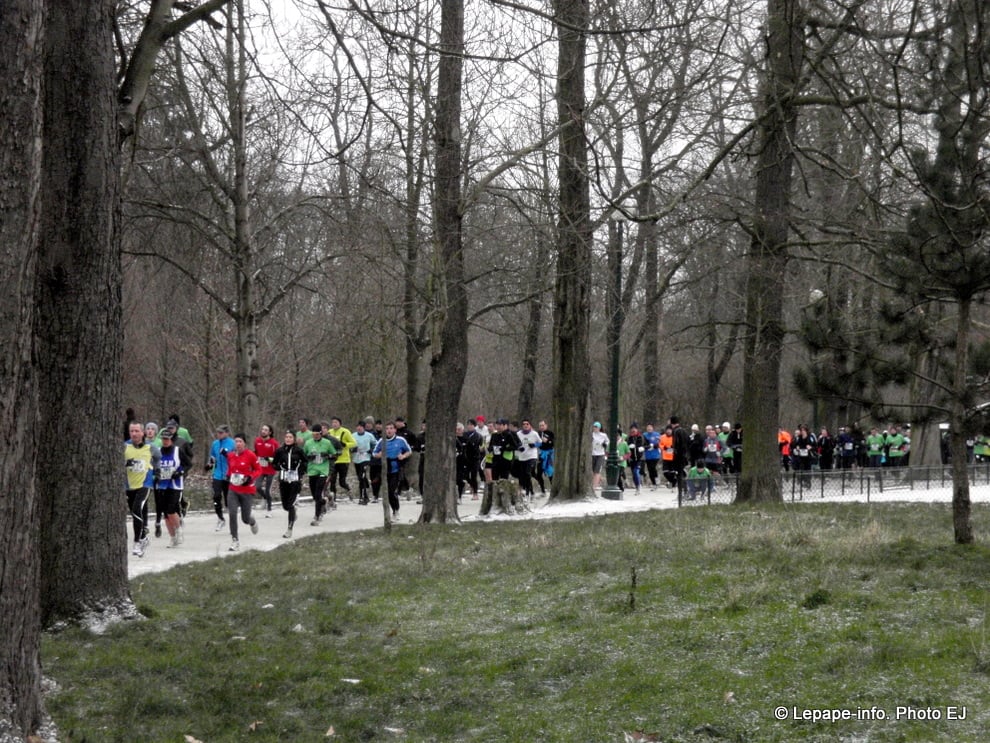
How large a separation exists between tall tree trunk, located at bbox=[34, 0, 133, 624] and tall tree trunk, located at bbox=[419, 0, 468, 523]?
8.95 m

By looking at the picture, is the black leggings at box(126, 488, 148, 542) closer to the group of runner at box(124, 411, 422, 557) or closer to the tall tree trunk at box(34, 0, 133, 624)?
the group of runner at box(124, 411, 422, 557)

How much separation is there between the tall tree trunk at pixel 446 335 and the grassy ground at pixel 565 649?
533 centimetres

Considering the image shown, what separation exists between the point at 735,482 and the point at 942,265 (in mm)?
11840

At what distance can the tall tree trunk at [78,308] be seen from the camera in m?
9.19

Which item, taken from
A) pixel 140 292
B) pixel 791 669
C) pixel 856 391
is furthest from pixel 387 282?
pixel 791 669

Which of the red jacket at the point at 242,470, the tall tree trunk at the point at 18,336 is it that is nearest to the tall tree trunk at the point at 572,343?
the red jacket at the point at 242,470

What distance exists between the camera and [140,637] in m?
9.17

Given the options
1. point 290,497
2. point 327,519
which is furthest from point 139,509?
point 327,519

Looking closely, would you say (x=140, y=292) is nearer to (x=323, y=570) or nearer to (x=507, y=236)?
(x=507, y=236)

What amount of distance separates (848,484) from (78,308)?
1898cm

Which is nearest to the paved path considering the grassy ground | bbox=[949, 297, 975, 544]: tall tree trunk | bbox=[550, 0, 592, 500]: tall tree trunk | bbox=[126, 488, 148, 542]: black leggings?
bbox=[126, 488, 148, 542]: black leggings

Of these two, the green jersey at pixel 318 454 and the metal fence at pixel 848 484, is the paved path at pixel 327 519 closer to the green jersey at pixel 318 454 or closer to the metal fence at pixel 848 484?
the metal fence at pixel 848 484

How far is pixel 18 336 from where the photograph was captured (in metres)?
5.64

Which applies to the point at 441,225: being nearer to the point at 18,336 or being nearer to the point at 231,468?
the point at 231,468
